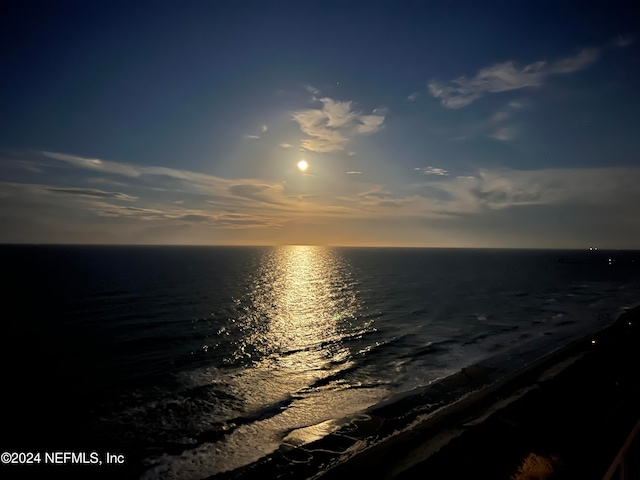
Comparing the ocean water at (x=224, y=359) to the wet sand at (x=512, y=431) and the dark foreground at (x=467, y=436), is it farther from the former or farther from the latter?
the wet sand at (x=512, y=431)

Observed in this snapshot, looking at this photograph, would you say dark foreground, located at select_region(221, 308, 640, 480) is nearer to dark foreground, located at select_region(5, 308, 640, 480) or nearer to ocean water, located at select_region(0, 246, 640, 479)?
dark foreground, located at select_region(5, 308, 640, 480)

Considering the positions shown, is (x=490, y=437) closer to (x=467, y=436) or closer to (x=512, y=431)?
(x=467, y=436)

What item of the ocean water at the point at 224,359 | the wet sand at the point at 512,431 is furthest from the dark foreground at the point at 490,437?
the ocean water at the point at 224,359

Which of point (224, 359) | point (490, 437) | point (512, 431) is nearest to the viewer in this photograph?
point (490, 437)

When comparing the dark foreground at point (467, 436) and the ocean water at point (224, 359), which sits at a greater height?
the dark foreground at point (467, 436)

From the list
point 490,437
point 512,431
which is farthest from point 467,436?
point 512,431

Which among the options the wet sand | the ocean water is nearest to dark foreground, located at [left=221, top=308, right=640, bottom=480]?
the wet sand
